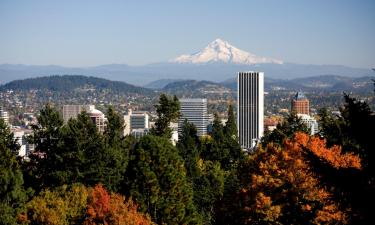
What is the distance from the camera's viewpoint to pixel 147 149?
15.8 meters

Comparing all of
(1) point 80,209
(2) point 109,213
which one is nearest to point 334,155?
(2) point 109,213

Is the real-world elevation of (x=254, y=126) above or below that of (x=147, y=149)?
below

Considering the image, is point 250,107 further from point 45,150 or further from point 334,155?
point 334,155

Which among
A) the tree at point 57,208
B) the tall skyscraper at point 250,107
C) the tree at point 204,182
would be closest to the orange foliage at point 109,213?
the tree at point 57,208

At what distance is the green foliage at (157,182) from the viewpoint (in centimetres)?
1549

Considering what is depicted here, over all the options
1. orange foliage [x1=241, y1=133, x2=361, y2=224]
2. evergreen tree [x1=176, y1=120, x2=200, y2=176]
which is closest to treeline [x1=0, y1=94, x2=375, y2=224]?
orange foliage [x1=241, y1=133, x2=361, y2=224]

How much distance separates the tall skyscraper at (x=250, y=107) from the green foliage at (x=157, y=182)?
7614 cm

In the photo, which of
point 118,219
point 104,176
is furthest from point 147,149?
point 118,219

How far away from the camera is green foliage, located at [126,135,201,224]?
15.5m

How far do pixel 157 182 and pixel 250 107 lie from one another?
3455 inches

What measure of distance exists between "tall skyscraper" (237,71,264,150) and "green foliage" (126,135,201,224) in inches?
2998

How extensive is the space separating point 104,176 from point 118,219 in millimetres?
4885

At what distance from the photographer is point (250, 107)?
102688 millimetres

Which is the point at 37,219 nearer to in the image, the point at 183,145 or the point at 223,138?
the point at 183,145
